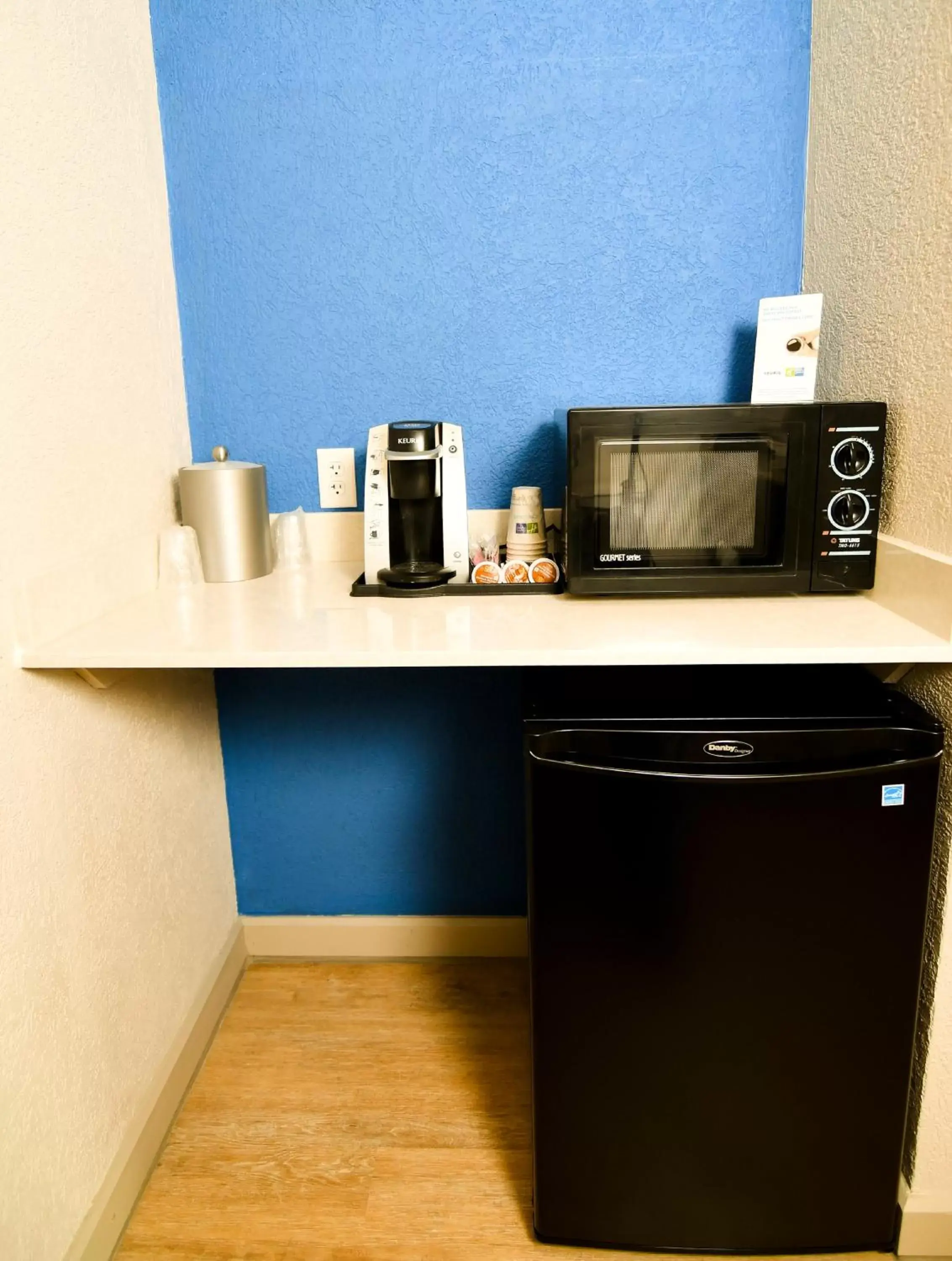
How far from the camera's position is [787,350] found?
1443 millimetres

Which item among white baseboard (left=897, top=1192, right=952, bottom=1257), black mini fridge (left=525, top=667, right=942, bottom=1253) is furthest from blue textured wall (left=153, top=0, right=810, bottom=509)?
white baseboard (left=897, top=1192, right=952, bottom=1257)

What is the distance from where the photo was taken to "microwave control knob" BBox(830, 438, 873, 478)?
124 cm

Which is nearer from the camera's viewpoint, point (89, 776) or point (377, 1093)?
point (89, 776)

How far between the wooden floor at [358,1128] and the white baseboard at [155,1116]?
27 mm

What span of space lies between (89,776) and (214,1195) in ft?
2.37

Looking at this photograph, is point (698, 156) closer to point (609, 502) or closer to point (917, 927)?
point (609, 502)

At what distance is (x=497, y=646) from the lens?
109 cm

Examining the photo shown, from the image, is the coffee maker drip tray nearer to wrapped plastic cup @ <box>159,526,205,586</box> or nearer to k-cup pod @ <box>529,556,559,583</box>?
k-cup pod @ <box>529,556,559,583</box>

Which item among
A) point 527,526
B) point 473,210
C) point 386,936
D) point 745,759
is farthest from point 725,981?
point 473,210

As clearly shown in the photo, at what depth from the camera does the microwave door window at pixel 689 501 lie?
1.28 metres

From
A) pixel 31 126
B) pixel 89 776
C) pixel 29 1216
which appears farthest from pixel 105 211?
pixel 29 1216

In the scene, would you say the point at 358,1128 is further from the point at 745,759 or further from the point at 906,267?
the point at 906,267

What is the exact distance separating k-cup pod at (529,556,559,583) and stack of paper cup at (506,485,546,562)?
82mm

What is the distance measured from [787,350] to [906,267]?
278 millimetres
